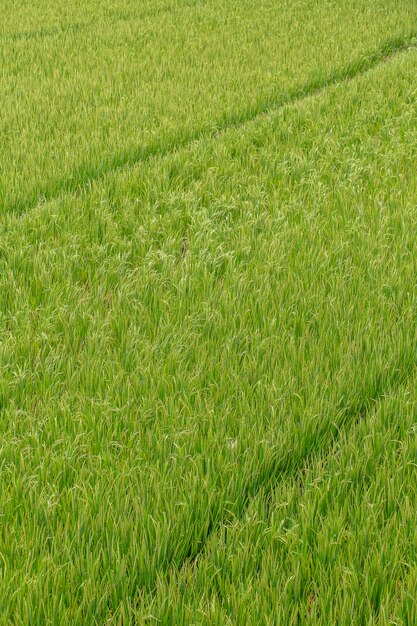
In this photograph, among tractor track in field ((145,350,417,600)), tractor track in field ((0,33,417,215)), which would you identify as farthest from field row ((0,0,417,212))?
tractor track in field ((145,350,417,600))

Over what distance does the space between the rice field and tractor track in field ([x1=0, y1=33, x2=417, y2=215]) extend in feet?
0.07

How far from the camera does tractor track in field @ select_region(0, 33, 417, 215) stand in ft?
17.6

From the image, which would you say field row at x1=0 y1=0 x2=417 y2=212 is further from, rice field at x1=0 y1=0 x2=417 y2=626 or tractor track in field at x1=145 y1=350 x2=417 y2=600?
tractor track in field at x1=145 y1=350 x2=417 y2=600

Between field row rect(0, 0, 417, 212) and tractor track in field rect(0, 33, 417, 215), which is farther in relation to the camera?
Answer: field row rect(0, 0, 417, 212)

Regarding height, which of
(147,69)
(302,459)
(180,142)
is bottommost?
(302,459)

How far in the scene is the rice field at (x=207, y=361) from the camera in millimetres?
2195

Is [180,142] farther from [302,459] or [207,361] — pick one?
[302,459]

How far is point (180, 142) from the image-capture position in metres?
6.52

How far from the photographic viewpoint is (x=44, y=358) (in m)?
3.39

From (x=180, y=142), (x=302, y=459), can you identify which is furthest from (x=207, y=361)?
(x=180, y=142)

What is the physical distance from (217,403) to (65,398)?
54cm

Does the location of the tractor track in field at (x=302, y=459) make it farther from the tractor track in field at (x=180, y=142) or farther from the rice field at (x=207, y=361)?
the tractor track in field at (x=180, y=142)

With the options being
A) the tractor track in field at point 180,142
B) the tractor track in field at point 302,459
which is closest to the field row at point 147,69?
the tractor track in field at point 180,142

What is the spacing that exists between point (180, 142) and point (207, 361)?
3543mm
